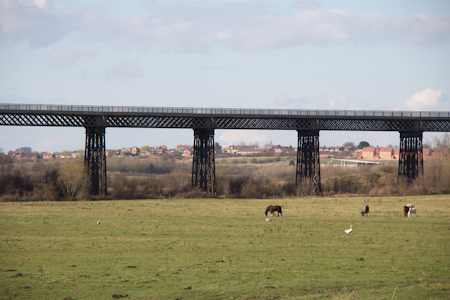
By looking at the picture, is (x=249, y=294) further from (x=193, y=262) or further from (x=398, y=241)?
(x=398, y=241)

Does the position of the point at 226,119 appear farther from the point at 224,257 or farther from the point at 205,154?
the point at 224,257

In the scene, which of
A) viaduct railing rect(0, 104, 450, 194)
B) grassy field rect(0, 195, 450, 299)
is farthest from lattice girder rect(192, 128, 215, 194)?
grassy field rect(0, 195, 450, 299)

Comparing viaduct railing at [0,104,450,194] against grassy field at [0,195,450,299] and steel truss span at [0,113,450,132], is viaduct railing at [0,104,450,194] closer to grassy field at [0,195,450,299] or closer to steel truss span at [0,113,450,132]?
steel truss span at [0,113,450,132]

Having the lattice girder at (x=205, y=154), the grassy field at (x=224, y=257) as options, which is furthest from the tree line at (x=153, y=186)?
the grassy field at (x=224, y=257)

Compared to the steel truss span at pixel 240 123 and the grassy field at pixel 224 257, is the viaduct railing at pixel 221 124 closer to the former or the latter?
the steel truss span at pixel 240 123

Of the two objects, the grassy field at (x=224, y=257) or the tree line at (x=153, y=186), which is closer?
the grassy field at (x=224, y=257)

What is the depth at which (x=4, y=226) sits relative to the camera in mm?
33906

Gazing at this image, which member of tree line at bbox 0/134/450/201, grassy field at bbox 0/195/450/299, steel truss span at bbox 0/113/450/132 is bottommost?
grassy field at bbox 0/195/450/299

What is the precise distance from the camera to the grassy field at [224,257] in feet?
59.4

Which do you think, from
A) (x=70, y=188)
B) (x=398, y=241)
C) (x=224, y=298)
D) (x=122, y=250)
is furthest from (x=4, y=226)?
(x=70, y=188)

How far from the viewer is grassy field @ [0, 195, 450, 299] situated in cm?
1809

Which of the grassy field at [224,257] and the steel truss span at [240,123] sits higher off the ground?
the steel truss span at [240,123]

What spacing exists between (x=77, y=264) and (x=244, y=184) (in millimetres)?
52466

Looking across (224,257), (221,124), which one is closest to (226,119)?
(221,124)
